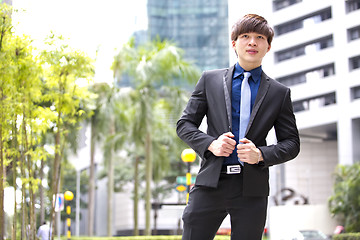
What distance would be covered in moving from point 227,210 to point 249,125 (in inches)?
10.8

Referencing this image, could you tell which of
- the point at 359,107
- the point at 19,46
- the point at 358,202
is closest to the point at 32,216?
the point at 19,46

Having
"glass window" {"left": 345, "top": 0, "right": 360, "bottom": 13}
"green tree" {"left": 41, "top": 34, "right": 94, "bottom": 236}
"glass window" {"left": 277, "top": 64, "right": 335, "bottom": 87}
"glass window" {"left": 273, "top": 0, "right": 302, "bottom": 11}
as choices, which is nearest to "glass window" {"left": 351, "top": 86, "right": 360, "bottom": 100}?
"glass window" {"left": 277, "top": 64, "right": 335, "bottom": 87}

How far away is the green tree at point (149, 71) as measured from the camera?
1939cm

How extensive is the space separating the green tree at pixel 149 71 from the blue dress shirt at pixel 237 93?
16.6m

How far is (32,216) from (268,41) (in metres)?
5.59

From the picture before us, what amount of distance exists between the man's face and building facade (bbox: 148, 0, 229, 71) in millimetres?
56273

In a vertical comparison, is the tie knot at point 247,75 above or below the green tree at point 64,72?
below

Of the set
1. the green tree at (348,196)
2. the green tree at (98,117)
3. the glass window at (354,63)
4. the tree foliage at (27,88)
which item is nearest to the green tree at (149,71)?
the green tree at (98,117)

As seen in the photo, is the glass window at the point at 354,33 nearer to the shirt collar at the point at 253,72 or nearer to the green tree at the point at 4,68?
the green tree at the point at 4,68

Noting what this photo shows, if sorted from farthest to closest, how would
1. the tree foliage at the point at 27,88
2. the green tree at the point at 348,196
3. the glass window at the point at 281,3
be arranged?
the glass window at the point at 281,3 < the green tree at the point at 348,196 < the tree foliage at the point at 27,88

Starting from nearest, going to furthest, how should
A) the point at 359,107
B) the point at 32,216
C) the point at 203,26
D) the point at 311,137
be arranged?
the point at 32,216 < the point at 359,107 < the point at 311,137 < the point at 203,26

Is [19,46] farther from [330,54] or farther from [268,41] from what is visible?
[330,54]

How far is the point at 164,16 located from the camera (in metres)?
61.6

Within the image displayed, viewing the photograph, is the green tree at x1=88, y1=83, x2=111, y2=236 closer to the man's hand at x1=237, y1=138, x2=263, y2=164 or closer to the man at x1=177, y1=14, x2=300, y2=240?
the man at x1=177, y1=14, x2=300, y2=240
